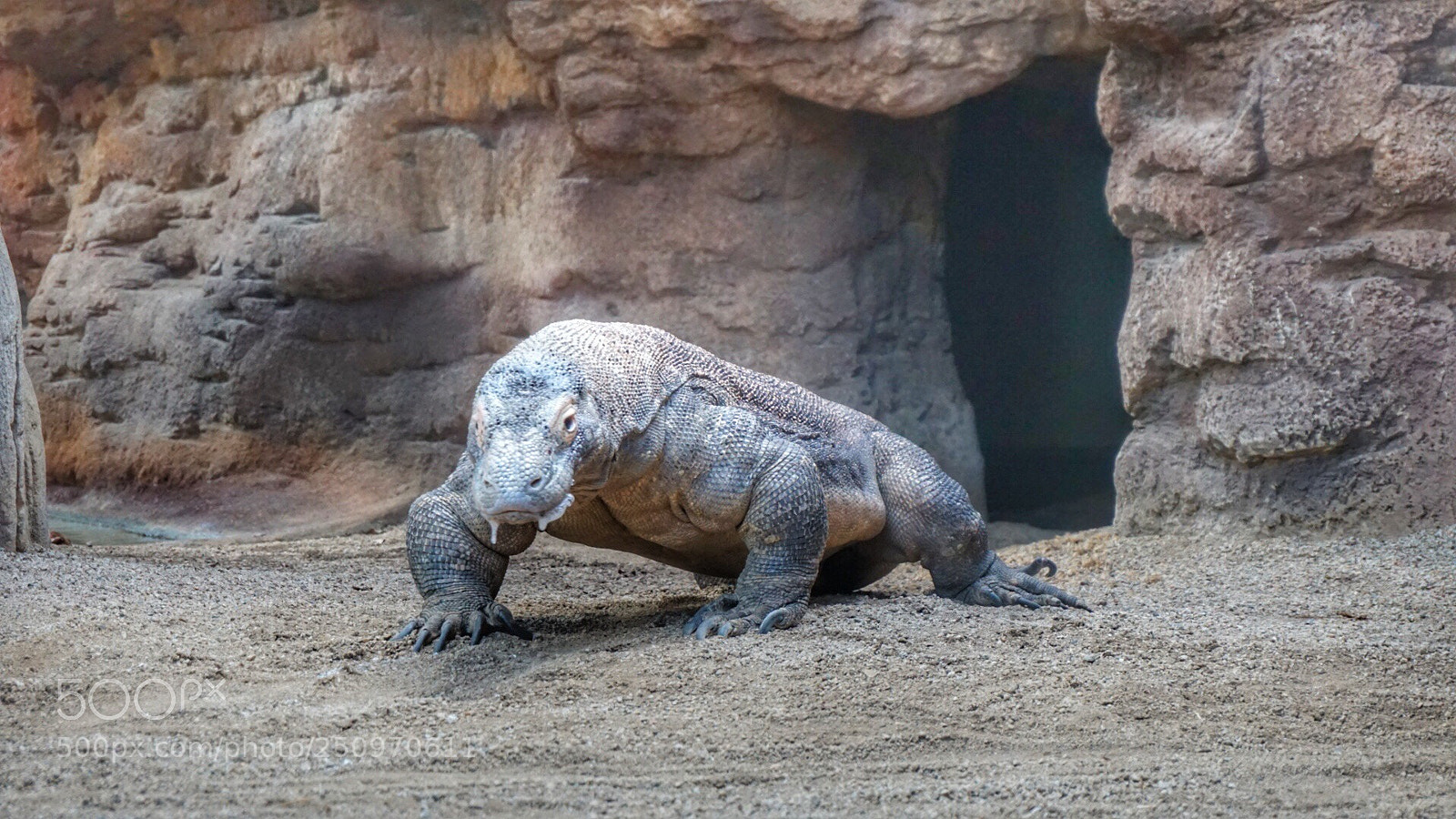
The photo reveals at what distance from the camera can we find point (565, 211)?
8.32m

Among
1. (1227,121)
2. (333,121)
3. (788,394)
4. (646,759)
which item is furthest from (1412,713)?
(333,121)

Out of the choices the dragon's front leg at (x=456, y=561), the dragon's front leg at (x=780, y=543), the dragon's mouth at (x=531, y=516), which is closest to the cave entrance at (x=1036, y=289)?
the dragon's front leg at (x=780, y=543)

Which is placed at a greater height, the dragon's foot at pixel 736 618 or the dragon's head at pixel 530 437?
the dragon's head at pixel 530 437

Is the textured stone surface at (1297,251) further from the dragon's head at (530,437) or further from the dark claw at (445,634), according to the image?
the dark claw at (445,634)

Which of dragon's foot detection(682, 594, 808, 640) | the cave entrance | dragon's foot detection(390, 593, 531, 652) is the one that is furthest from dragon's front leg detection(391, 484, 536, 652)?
the cave entrance

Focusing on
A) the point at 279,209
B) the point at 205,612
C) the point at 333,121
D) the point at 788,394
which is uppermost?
the point at 333,121

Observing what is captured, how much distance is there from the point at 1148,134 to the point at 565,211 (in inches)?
139

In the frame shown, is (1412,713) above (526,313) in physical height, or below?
below

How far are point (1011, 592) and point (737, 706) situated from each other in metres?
1.88

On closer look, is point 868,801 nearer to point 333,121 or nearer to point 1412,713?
point 1412,713

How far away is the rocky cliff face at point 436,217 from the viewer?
25.4 ft

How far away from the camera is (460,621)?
432cm

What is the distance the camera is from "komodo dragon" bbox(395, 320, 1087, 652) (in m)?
3.77

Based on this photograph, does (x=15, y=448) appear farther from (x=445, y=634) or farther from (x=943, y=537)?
(x=943, y=537)
